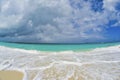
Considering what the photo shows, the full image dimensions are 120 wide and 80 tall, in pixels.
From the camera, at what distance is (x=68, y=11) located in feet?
19.4

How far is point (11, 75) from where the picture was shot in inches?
161

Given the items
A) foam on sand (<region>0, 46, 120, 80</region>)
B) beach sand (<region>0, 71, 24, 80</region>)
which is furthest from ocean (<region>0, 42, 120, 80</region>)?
beach sand (<region>0, 71, 24, 80</region>)

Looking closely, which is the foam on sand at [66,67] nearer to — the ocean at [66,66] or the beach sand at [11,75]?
the ocean at [66,66]

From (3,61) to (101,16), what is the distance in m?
3.16

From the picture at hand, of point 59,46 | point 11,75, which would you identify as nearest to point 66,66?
point 11,75

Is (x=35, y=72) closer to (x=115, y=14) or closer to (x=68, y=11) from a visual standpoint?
(x=68, y=11)

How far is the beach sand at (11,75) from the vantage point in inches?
155

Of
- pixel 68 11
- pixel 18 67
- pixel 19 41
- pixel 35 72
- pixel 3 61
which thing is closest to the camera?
pixel 35 72

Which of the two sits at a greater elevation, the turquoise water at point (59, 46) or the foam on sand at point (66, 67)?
the turquoise water at point (59, 46)

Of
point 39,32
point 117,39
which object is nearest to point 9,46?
point 39,32

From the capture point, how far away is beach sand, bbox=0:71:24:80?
3.94m

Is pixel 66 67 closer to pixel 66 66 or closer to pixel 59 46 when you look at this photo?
pixel 66 66

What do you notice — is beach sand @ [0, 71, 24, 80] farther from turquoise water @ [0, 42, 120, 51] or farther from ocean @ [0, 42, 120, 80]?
turquoise water @ [0, 42, 120, 51]

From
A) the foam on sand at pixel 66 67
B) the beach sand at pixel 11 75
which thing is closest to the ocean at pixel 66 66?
the foam on sand at pixel 66 67
